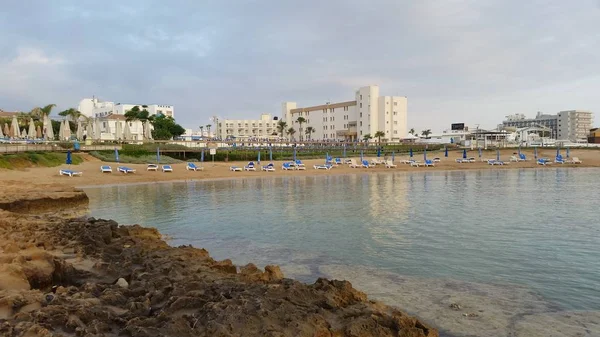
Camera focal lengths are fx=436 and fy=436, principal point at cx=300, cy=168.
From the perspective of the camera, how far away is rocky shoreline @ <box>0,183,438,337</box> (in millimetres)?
5078

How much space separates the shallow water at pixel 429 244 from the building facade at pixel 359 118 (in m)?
86.9

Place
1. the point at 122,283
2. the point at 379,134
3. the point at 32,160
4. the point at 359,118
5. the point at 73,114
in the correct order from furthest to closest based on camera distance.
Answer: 1. the point at 359,118
2. the point at 379,134
3. the point at 73,114
4. the point at 32,160
5. the point at 122,283

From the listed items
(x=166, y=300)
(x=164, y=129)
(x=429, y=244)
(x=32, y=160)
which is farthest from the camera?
(x=164, y=129)

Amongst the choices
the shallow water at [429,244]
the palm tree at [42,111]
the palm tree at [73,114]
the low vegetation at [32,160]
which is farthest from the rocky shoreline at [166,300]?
the palm tree at [73,114]

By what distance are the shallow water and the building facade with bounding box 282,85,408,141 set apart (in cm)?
8692

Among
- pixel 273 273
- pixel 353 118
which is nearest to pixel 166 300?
pixel 273 273

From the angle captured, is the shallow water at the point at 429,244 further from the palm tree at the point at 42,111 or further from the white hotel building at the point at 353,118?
the white hotel building at the point at 353,118

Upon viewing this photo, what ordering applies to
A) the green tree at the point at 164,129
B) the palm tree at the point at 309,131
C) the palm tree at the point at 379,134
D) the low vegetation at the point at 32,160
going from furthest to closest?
the palm tree at the point at 309,131 < the palm tree at the point at 379,134 < the green tree at the point at 164,129 < the low vegetation at the point at 32,160

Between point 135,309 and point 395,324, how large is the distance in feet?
11.4

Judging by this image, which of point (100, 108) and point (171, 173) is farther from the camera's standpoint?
point (100, 108)

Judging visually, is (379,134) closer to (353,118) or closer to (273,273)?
(353,118)

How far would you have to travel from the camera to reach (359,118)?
382ft

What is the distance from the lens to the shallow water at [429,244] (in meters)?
8.40

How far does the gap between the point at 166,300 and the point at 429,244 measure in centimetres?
926
